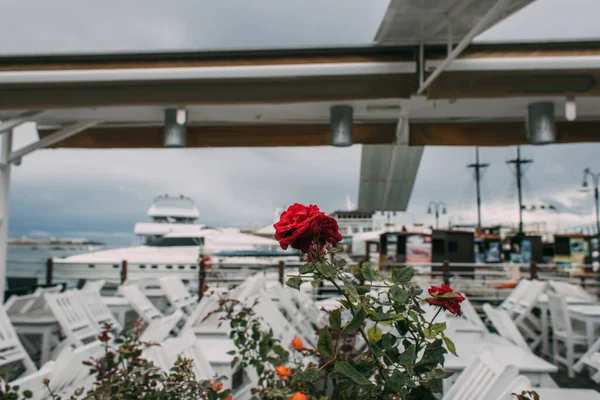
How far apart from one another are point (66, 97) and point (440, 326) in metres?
2.93

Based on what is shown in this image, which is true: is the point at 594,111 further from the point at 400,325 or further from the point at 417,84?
the point at 400,325

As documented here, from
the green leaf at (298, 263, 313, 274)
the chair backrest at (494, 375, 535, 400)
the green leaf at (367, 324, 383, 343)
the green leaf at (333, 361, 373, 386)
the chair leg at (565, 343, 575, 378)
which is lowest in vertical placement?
the chair leg at (565, 343, 575, 378)

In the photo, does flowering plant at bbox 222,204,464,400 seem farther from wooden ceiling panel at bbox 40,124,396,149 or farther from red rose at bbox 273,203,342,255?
wooden ceiling panel at bbox 40,124,396,149

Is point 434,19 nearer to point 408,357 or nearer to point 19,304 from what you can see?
point 408,357

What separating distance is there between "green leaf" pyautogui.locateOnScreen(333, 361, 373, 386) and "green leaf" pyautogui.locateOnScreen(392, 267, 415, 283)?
21 centimetres

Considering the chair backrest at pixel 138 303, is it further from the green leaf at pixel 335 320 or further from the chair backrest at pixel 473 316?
the green leaf at pixel 335 320

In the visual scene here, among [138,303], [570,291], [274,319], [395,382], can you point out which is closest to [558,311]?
[570,291]

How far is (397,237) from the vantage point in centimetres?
1462

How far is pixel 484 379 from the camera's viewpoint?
187 cm

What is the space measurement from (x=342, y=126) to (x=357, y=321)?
8.55 ft

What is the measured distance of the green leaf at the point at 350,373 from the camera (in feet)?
3.08

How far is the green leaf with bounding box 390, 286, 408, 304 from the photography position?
101 cm

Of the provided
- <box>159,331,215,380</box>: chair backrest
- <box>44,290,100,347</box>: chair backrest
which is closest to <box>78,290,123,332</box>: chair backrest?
<box>44,290,100,347</box>: chair backrest

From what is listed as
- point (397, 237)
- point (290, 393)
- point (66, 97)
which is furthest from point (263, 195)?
point (290, 393)
